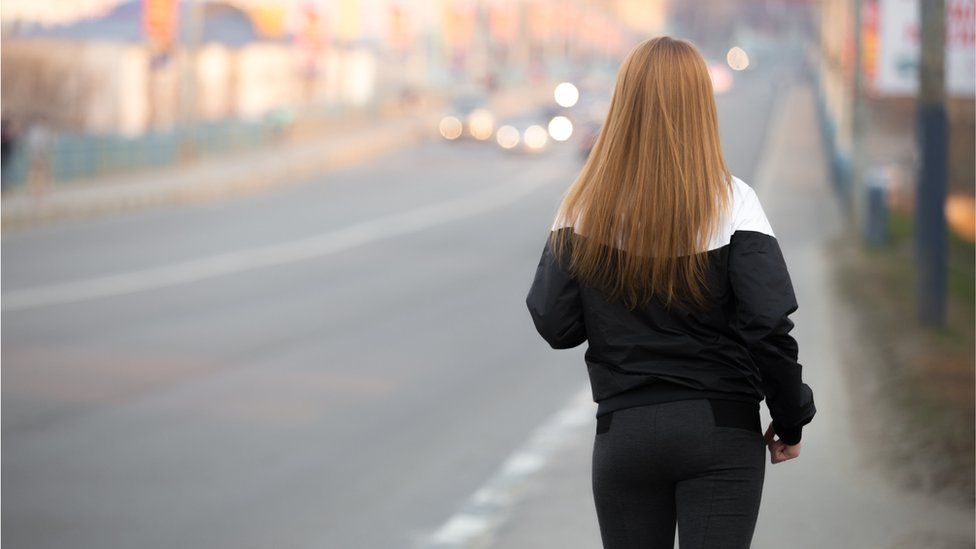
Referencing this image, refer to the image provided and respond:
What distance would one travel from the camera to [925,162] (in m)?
12.5

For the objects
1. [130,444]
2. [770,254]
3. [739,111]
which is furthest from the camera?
[739,111]

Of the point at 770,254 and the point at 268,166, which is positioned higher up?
the point at 770,254

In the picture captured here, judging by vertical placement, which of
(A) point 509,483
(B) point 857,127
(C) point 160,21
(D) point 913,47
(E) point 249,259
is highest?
(C) point 160,21

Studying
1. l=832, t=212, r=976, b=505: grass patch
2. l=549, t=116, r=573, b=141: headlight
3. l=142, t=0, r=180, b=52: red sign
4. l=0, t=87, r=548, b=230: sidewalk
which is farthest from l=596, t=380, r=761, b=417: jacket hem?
l=549, t=116, r=573, b=141: headlight

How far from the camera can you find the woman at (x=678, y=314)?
9.89ft

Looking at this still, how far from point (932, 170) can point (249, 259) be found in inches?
419

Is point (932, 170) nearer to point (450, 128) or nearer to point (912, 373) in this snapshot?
point (912, 373)

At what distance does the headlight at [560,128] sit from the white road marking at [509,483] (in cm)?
4453

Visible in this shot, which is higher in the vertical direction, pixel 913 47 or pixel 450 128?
pixel 913 47

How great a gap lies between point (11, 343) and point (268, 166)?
27.6 metres

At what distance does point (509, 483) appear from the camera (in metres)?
7.52

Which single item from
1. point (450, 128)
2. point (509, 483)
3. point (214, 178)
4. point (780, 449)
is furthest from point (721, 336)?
point (450, 128)

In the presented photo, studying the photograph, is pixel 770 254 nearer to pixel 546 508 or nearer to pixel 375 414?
pixel 546 508

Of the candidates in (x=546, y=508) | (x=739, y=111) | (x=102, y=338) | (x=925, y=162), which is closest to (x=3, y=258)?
(x=102, y=338)
